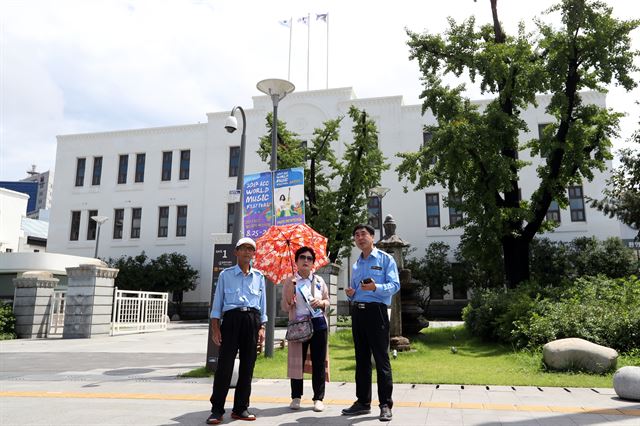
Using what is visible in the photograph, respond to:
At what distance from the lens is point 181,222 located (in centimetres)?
3609

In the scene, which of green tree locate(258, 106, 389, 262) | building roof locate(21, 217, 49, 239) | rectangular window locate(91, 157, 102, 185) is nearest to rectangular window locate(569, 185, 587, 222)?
green tree locate(258, 106, 389, 262)

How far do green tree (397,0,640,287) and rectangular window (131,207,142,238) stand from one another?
27309 mm

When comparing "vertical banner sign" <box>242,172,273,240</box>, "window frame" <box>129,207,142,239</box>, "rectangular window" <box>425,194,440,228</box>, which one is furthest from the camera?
"window frame" <box>129,207,142,239</box>

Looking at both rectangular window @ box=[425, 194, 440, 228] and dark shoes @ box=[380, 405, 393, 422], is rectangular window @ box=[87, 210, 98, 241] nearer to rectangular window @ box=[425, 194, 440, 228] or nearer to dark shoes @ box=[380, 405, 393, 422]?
rectangular window @ box=[425, 194, 440, 228]

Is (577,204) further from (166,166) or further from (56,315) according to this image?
(166,166)

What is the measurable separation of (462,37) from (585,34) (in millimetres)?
3695

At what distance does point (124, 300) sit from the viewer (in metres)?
18.4

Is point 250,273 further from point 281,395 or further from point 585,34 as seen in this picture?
point 585,34

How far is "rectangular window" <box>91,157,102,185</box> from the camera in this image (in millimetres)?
38062

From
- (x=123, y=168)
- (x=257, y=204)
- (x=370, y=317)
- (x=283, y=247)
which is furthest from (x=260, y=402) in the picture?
(x=123, y=168)

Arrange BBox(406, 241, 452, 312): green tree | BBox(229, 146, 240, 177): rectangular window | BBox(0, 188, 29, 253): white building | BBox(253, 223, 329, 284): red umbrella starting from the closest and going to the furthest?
BBox(253, 223, 329, 284): red umbrella < BBox(406, 241, 452, 312): green tree < BBox(229, 146, 240, 177): rectangular window < BBox(0, 188, 29, 253): white building

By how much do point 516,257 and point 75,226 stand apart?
113ft

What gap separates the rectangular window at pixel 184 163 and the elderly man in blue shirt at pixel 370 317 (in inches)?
1313

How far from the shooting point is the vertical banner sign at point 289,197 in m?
9.52
